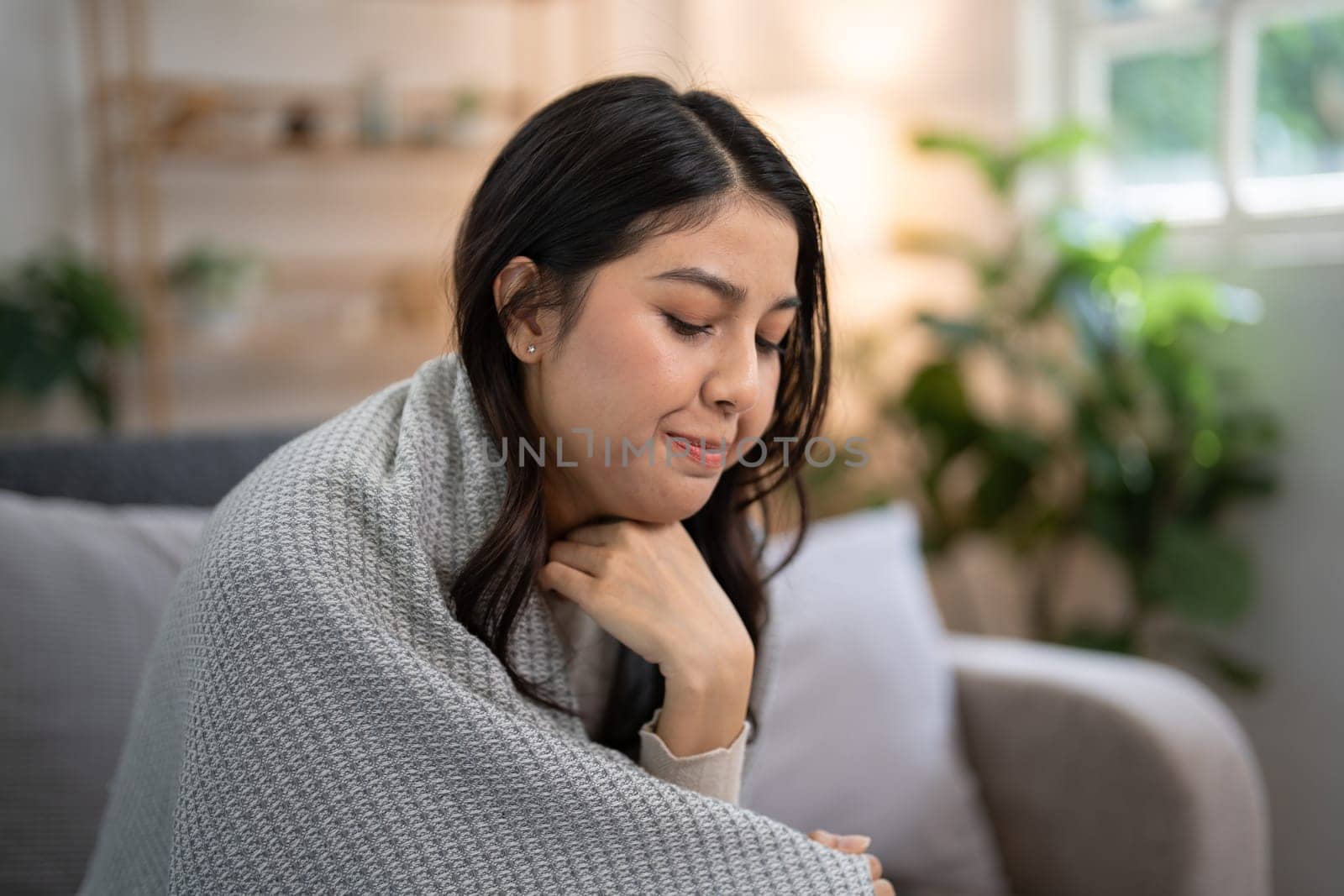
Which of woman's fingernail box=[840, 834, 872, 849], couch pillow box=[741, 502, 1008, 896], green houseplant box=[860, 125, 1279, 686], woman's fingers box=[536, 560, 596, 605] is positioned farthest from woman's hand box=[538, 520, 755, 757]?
green houseplant box=[860, 125, 1279, 686]

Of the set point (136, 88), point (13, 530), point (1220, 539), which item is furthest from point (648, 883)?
point (136, 88)

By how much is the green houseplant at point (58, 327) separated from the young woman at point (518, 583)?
2.15 meters

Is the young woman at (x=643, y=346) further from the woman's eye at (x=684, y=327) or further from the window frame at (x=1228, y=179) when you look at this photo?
the window frame at (x=1228, y=179)

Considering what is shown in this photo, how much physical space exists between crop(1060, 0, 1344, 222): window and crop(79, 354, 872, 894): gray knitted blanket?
6.74 feet

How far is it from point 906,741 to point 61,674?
963 millimetres

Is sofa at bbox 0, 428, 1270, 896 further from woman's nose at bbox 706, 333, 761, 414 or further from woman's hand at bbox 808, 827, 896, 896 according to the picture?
woman's nose at bbox 706, 333, 761, 414

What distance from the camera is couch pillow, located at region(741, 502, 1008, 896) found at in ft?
4.74

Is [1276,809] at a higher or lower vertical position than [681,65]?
lower

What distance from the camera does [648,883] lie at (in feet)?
2.57

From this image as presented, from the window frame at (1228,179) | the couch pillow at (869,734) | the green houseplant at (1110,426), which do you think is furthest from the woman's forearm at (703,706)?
the window frame at (1228,179)

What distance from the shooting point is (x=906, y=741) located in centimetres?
151

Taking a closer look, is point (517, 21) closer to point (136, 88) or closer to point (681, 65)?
point (136, 88)

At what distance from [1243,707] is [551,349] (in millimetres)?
2122

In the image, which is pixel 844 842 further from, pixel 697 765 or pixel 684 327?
pixel 684 327
